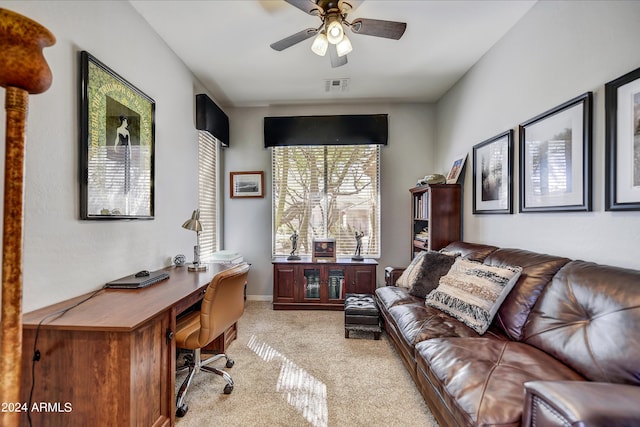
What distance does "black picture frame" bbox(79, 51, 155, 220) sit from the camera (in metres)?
1.62

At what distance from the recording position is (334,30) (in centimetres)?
187

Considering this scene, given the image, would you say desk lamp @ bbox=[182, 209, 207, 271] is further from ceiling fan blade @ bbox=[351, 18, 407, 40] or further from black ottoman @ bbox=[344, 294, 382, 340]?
ceiling fan blade @ bbox=[351, 18, 407, 40]

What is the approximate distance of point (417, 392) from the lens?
74.7 inches

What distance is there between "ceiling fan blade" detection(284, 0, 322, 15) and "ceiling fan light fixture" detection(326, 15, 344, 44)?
103 millimetres

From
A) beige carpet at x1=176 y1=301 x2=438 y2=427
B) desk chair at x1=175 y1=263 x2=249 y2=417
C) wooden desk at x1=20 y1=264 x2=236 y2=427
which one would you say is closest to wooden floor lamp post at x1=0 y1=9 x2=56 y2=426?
wooden desk at x1=20 y1=264 x2=236 y2=427

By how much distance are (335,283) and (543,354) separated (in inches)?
91.8

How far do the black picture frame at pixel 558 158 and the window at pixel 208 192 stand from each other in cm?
330

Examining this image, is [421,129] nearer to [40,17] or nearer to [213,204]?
[213,204]

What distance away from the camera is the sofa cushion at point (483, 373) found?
109cm

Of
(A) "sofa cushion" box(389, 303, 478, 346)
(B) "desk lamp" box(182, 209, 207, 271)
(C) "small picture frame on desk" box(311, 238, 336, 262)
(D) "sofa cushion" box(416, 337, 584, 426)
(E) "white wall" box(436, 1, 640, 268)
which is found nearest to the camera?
(D) "sofa cushion" box(416, 337, 584, 426)

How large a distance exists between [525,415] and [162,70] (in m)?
3.33

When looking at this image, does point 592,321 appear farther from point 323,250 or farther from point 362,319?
point 323,250

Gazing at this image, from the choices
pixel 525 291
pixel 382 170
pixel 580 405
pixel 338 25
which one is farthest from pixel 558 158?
pixel 382 170

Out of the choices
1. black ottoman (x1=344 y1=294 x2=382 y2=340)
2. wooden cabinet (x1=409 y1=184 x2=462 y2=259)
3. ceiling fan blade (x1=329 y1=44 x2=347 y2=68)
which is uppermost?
ceiling fan blade (x1=329 y1=44 x2=347 y2=68)
